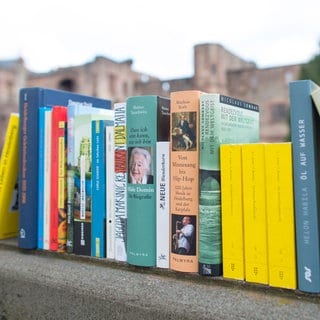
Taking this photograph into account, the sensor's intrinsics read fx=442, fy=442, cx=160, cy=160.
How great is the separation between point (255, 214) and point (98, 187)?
341 millimetres

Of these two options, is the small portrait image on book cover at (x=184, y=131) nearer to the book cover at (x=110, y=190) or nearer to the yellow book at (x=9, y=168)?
the book cover at (x=110, y=190)

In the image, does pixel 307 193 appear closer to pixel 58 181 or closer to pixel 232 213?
pixel 232 213

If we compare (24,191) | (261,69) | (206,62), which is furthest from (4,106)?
(24,191)

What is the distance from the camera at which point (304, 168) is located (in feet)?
2.31

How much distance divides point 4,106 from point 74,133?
1473 cm

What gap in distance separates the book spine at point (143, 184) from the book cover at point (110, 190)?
54mm

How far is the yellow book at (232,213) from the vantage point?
767 mm

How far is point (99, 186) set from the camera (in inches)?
36.4

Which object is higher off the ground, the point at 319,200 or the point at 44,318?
the point at 319,200

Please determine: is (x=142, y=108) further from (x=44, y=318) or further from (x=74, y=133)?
(x=44, y=318)

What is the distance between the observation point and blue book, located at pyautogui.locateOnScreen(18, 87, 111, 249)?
1021mm

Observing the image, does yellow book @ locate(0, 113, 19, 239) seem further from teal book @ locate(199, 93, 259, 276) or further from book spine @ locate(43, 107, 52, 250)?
teal book @ locate(199, 93, 259, 276)

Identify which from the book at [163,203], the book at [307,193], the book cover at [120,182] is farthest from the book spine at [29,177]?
the book at [307,193]

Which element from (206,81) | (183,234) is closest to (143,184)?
(183,234)
